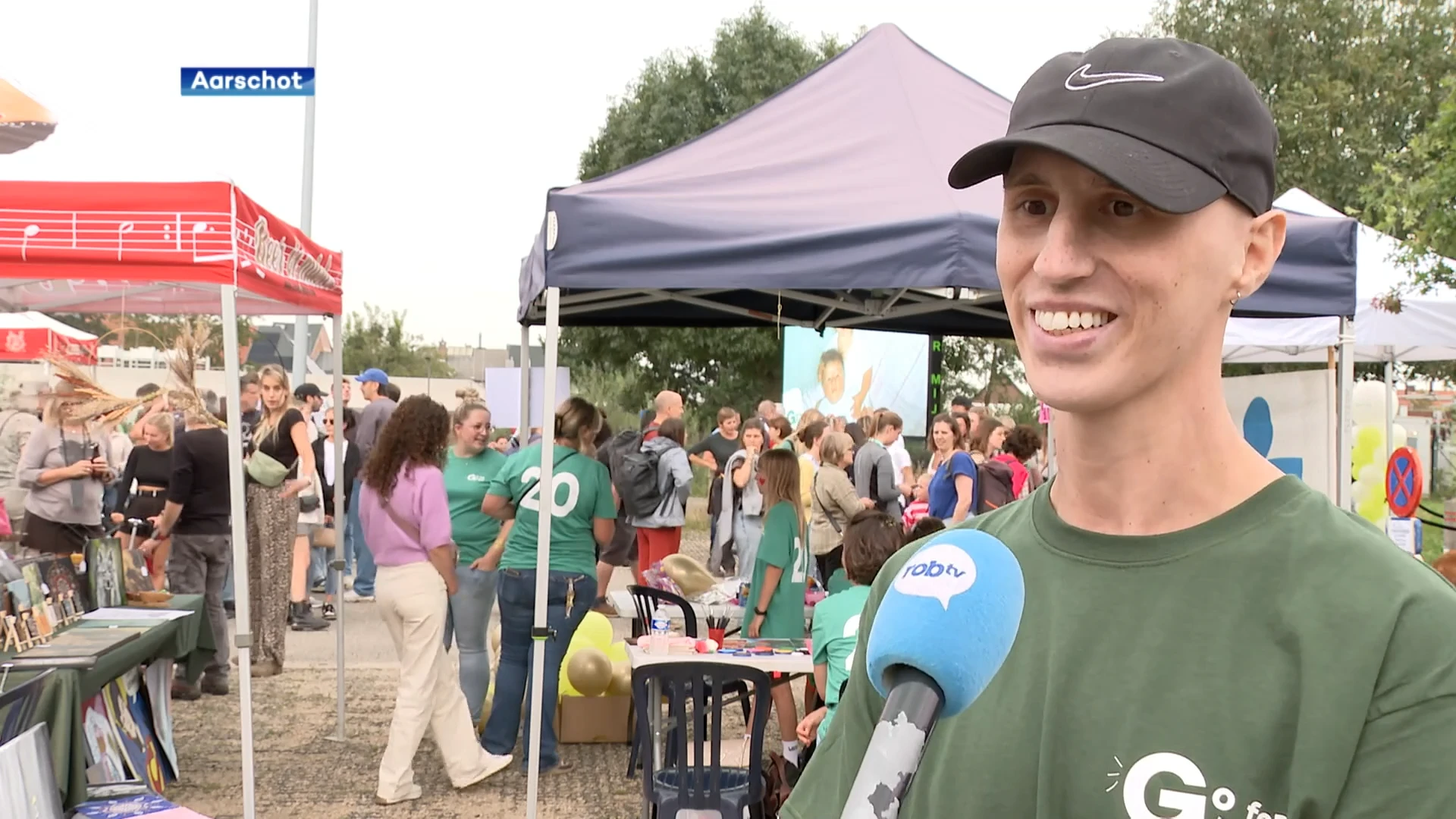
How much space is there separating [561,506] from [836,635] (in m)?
1.94

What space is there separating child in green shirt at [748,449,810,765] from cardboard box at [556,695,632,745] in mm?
1192

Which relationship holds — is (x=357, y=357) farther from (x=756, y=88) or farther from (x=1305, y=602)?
(x=1305, y=602)

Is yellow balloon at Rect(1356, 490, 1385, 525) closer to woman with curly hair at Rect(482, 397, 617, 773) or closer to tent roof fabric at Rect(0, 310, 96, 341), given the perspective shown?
woman with curly hair at Rect(482, 397, 617, 773)

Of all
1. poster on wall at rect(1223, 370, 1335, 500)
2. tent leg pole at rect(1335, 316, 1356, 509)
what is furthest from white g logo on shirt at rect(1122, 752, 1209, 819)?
poster on wall at rect(1223, 370, 1335, 500)

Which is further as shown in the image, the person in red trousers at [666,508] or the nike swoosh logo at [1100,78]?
the person in red trousers at [666,508]

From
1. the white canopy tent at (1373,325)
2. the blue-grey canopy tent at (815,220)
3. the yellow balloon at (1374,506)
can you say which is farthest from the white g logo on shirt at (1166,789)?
the yellow balloon at (1374,506)

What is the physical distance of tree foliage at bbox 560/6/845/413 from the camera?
27031 mm

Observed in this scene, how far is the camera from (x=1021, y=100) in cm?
119

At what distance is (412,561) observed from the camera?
6219 millimetres

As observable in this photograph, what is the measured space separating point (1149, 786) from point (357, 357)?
1994 inches

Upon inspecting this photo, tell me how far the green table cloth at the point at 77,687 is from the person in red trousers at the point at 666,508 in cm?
397

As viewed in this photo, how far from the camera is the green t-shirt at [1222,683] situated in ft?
3.10

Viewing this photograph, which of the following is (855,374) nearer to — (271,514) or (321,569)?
(321,569)

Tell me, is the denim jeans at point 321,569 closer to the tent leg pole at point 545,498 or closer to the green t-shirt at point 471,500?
the green t-shirt at point 471,500
